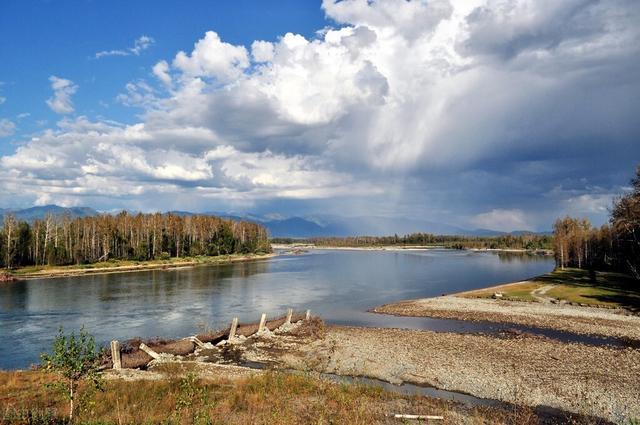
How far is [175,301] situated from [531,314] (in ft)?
163

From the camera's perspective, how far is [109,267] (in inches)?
4648

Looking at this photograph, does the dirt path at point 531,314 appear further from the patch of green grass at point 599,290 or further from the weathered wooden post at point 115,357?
the weathered wooden post at point 115,357

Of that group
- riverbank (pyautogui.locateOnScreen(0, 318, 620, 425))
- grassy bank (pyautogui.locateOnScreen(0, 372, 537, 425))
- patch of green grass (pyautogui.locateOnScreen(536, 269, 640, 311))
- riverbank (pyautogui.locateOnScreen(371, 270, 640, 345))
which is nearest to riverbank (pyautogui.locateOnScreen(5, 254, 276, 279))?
riverbank (pyautogui.locateOnScreen(371, 270, 640, 345))

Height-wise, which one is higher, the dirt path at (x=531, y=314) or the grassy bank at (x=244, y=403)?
the grassy bank at (x=244, y=403)

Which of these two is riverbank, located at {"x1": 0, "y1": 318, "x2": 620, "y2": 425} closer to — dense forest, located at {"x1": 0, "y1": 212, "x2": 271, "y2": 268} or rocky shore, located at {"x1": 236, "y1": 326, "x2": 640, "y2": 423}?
rocky shore, located at {"x1": 236, "y1": 326, "x2": 640, "y2": 423}

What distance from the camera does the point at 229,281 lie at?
305 ft

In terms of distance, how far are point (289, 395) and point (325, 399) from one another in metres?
1.98

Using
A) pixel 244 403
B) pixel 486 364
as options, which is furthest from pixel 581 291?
pixel 244 403

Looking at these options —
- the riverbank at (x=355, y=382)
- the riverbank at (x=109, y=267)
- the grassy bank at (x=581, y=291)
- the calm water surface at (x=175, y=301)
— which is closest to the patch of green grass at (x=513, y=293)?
the grassy bank at (x=581, y=291)

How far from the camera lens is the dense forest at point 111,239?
11294 centimetres

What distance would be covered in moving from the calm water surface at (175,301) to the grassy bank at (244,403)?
15.5 m

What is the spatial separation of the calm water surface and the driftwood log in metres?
6.08

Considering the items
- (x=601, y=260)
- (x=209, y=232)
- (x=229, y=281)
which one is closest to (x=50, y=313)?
(x=229, y=281)

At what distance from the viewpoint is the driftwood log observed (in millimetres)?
30500
